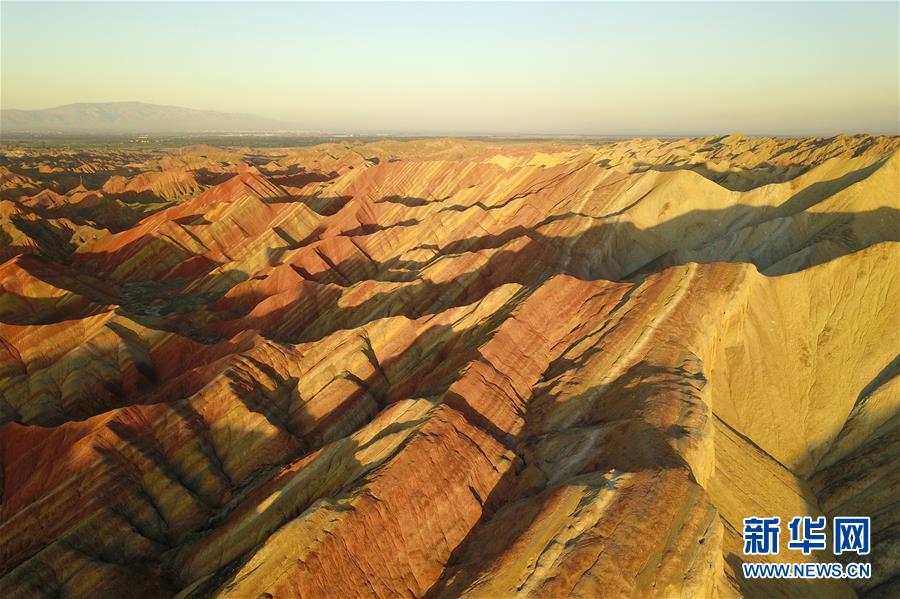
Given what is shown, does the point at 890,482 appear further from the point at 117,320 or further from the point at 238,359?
the point at 117,320

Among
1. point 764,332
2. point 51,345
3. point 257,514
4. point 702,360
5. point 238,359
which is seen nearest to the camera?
point 257,514

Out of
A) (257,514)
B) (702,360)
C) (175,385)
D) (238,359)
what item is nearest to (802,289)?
(702,360)

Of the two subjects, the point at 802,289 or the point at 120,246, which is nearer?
the point at 802,289

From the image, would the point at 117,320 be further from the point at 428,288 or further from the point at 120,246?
the point at 120,246

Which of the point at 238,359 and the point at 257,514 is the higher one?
the point at 238,359

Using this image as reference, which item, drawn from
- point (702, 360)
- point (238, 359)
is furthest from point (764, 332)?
point (238, 359)

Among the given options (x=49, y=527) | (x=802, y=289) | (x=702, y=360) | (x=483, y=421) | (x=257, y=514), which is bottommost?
(x=49, y=527)

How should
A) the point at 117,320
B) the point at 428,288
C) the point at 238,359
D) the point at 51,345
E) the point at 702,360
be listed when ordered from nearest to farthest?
the point at 702,360
the point at 238,359
the point at 51,345
the point at 117,320
the point at 428,288
